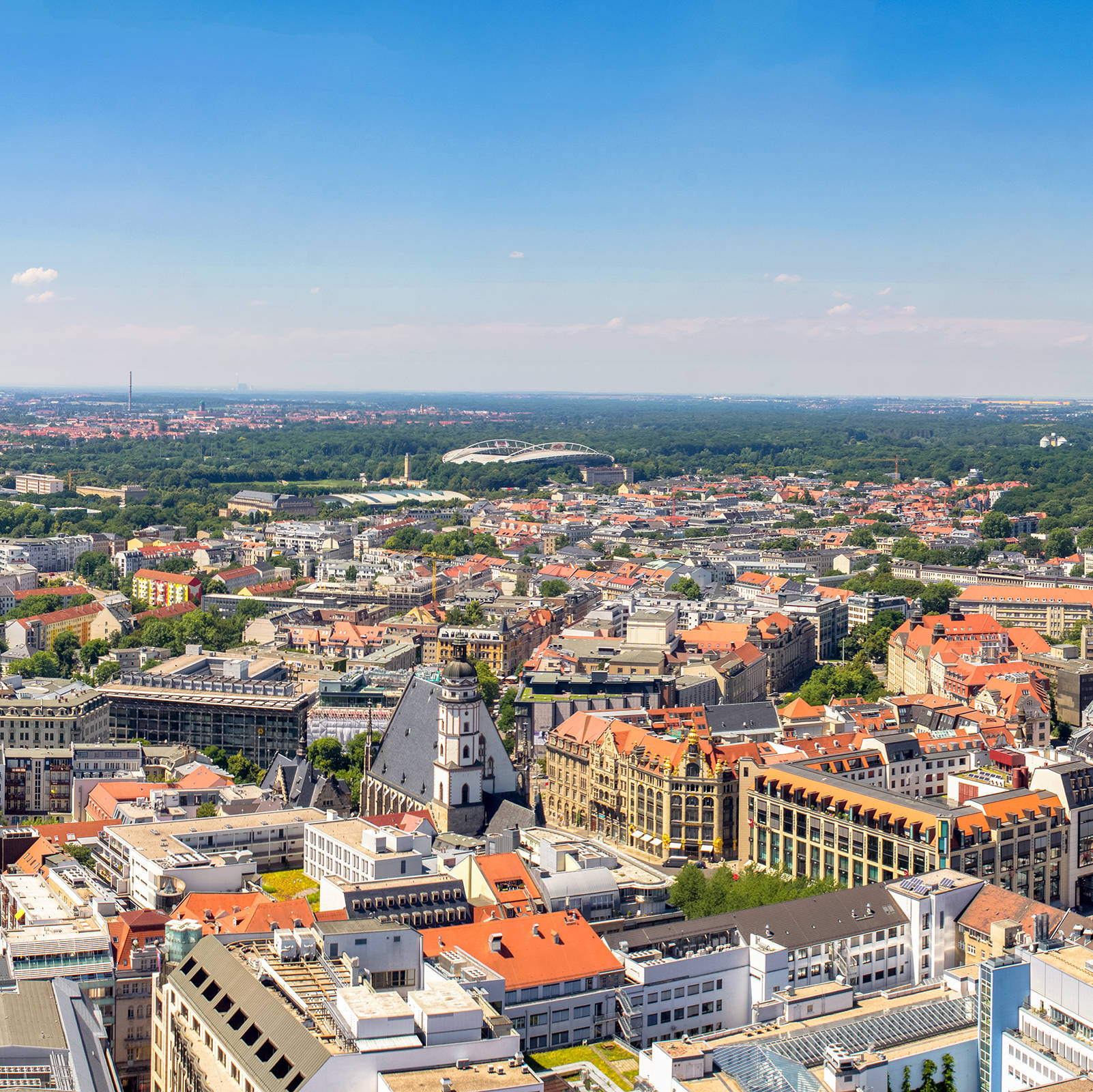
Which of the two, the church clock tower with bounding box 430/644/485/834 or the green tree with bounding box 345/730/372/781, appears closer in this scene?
the church clock tower with bounding box 430/644/485/834

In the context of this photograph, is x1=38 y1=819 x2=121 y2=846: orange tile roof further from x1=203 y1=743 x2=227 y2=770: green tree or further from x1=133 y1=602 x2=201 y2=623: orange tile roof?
x1=133 y1=602 x2=201 y2=623: orange tile roof

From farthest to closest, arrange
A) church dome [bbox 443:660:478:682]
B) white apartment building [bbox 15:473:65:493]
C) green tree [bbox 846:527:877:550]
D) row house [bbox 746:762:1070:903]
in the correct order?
white apartment building [bbox 15:473:65:493] < green tree [bbox 846:527:877:550] < church dome [bbox 443:660:478:682] < row house [bbox 746:762:1070:903]

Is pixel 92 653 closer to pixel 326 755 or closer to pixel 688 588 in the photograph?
pixel 326 755

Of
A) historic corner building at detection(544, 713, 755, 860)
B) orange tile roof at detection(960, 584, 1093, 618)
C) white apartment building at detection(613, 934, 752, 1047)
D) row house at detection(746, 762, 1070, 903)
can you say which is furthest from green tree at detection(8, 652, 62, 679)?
orange tile roof at detection(960, 584, 1093, 618)

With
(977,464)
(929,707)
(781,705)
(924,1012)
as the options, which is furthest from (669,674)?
(977,464)

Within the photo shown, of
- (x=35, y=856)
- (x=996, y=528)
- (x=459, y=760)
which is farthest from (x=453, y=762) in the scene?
(x=996, y=528)

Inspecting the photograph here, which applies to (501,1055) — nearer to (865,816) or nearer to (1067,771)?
(865,816)
